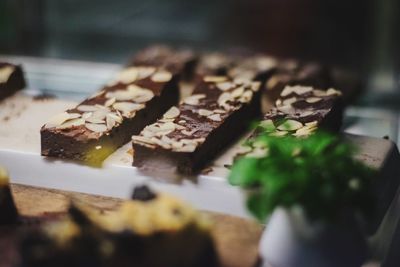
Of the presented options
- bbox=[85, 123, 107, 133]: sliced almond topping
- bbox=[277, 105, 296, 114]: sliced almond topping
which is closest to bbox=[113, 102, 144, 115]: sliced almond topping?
bbox=[85, 123, 107, 133]: sliced almond topping

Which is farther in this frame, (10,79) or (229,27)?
(229,27)

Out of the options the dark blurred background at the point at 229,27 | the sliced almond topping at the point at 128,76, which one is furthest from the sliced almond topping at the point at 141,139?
the dark blurred background at the point at 229,27

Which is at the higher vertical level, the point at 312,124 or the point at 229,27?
the point at 312,124

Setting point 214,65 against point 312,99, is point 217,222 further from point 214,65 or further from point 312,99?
point 214,65

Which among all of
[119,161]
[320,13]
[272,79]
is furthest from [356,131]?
[320,13]

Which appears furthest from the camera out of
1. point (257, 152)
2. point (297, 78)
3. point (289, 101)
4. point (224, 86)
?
point (297, 78)

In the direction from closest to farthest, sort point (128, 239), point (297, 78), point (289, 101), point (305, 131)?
point (128, 239)
point (305, 131)
point (289, 101)
point (297, 78)

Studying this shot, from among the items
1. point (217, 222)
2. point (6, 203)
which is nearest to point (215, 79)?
point (217, 222)
